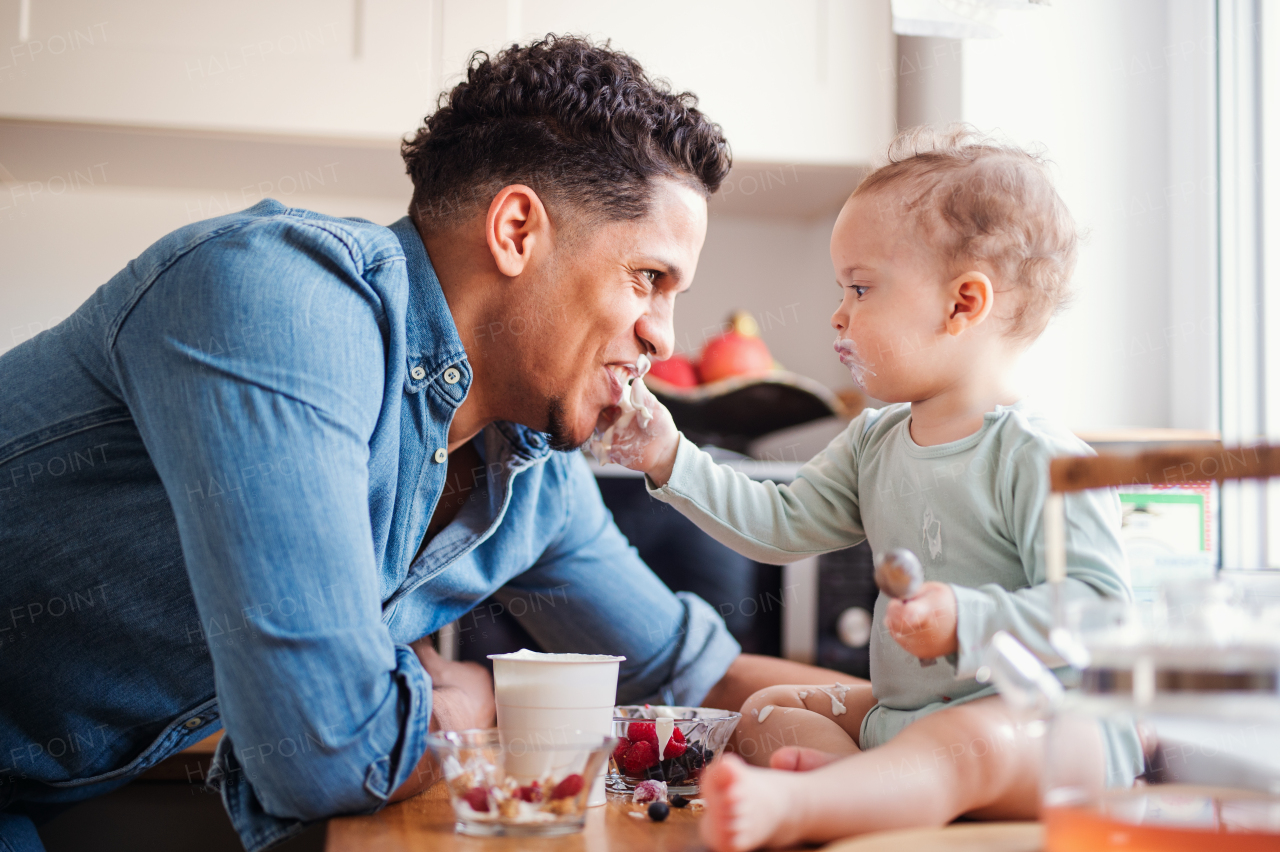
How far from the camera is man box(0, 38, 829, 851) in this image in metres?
0.67

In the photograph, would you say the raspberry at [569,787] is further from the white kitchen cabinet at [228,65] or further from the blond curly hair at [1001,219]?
the white kitchen cabinet at [228,65]

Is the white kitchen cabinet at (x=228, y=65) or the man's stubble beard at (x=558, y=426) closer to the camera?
the man's stubble beard at (x=558, y=426)

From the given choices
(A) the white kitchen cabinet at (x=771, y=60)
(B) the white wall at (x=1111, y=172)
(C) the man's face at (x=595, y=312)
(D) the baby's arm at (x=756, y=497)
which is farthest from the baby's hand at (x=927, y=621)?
(A) the white kitchen cabinet at (x=771, y=60)

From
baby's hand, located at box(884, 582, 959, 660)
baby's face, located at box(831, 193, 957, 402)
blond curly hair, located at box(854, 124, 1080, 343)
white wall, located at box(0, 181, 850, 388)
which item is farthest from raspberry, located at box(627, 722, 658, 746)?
white wall, located at box(0, 181, 850, 388)

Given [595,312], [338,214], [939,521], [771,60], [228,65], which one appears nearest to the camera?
[939,521]

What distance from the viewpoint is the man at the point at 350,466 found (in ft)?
2.19

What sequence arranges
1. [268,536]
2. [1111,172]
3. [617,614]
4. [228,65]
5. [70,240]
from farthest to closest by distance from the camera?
[70,240] < [228,65] < [1111,172] < [617,614] < [268,536]

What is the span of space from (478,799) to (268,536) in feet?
0.71

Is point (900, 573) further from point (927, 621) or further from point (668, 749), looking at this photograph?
point (668, 749)

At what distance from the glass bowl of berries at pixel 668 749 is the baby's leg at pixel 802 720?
0.11 ft

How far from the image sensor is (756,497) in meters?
0.93

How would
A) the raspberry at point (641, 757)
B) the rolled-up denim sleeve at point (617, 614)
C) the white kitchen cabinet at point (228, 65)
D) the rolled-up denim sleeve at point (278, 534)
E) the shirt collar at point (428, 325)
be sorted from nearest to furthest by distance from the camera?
the rolled-up denim sleeve at point (278, 534)
the raspberry at point (641, 757)
the shirt collar at point (428, 325)
the rolled-up denim sleeve at point (617, 614)
the white kitchen cabinet at point (228, 65)

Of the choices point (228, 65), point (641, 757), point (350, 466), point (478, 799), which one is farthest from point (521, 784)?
point (228, 65)

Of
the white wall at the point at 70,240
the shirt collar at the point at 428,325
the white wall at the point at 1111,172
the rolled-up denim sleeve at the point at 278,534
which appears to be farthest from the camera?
the white wall at the point at 70,240
